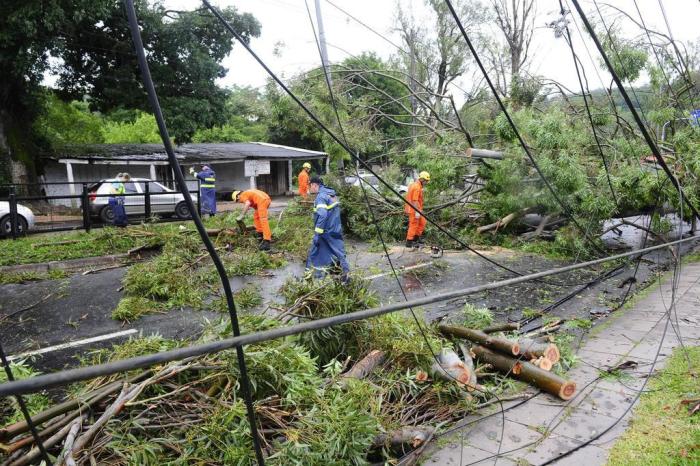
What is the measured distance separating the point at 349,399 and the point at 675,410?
238 cm

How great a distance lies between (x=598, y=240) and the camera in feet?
32.1

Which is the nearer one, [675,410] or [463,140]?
[675,410]

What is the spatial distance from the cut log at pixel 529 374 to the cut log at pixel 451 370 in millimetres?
457

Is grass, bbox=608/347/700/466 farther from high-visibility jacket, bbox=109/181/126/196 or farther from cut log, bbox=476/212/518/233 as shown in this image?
high-visibility jacket, bbox=109/181/126/196

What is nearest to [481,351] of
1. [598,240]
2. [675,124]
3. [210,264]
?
[210,264]

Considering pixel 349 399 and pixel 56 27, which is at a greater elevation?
pixel 56 27

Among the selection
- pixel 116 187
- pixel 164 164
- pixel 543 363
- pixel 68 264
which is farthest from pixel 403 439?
pixel 164 164

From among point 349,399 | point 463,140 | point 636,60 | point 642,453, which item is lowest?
point 642,453

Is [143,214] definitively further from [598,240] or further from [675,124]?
[675,124]

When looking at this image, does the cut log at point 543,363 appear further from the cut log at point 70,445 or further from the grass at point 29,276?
the grass at point 29,276

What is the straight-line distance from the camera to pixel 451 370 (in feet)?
12.4

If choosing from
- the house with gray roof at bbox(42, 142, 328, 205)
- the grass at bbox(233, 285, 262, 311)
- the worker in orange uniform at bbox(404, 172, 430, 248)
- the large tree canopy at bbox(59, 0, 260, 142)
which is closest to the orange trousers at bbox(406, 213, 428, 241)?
the worker in orange uniform at bbox(404, 172, 430, 248)

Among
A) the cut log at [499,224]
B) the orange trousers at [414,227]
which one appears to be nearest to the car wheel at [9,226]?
the orange trousers at [414,227]

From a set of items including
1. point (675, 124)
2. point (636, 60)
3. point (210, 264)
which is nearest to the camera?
point (210, 264)
